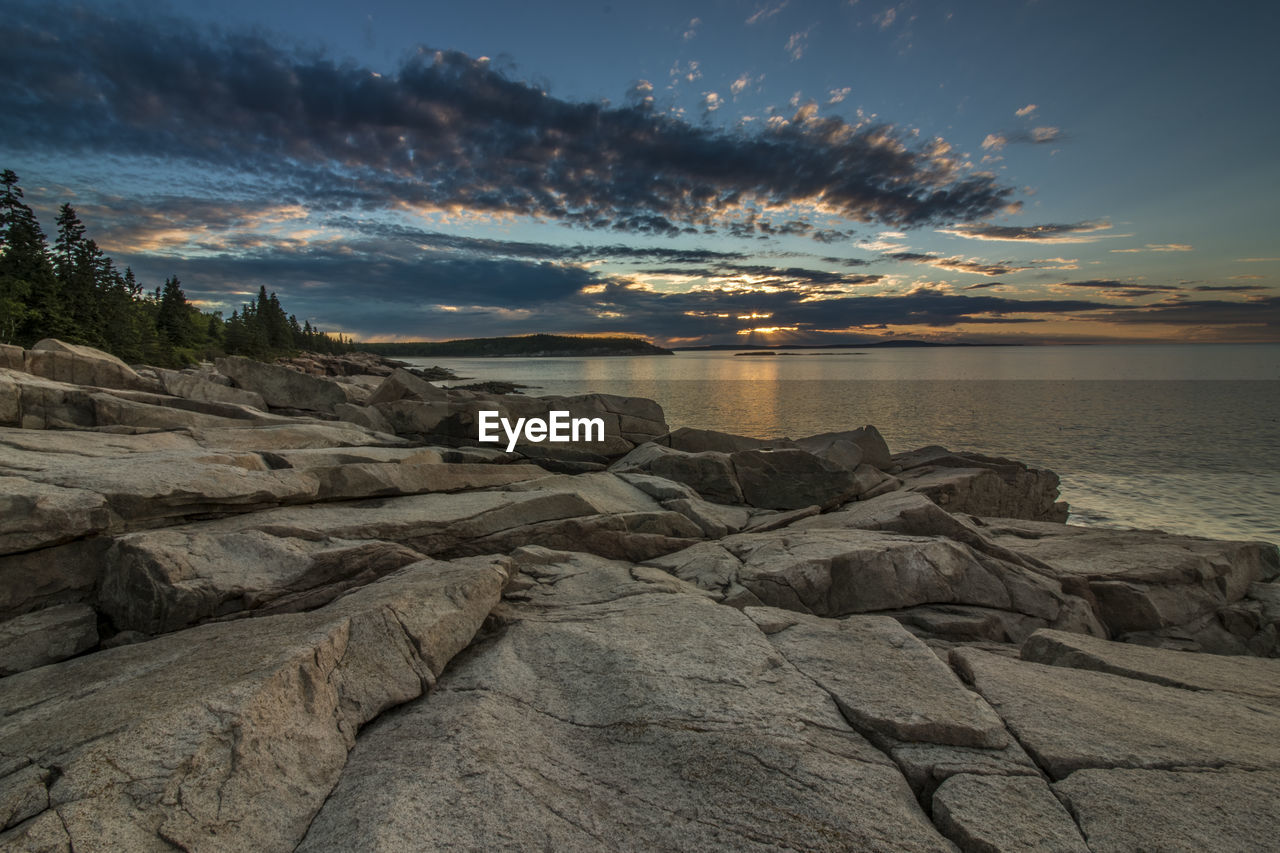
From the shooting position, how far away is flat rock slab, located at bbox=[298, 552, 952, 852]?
4160 mm

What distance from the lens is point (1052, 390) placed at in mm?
86938

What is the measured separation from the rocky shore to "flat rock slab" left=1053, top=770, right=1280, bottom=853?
0.08 ft

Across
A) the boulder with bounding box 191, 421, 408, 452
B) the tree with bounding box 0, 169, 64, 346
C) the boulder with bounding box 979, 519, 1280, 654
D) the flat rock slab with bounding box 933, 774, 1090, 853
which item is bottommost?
the boulder with bounding box 979, 519, 1280, 654

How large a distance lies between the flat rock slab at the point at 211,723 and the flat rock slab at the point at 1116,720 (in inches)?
230

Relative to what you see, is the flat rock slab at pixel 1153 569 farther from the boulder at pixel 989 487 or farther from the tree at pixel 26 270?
the tree at pixel 26 270

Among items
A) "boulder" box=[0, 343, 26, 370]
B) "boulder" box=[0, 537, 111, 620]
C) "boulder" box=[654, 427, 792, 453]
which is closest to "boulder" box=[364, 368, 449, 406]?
"boulder" box=[654, 427, 792, 453]

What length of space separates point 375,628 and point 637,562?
6306 millimetres

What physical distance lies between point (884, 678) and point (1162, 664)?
4167mm

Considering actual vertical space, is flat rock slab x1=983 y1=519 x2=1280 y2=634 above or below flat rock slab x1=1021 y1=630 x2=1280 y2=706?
below

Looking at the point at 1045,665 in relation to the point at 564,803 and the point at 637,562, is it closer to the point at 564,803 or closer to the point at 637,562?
the point at 564,803

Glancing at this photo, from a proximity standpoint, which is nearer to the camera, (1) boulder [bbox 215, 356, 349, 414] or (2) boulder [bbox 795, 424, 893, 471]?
(2) boulder [bbox 795, 424, 893, 471]

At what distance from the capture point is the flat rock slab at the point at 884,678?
5289mm

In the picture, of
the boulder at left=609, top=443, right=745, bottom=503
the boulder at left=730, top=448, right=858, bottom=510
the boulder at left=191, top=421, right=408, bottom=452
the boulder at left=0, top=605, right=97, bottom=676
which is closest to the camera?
the boulder at left=0, top=605, right=97, bottom=676

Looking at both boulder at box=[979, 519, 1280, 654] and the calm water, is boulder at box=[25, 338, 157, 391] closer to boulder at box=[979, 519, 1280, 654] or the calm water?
boulder at box=[979, 519, 1280, 654]
